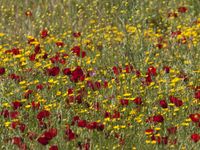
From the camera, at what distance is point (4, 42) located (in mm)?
6262

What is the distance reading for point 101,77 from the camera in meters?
4.93

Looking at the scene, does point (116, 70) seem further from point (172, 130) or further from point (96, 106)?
point (172, 130)

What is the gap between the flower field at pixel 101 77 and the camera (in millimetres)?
3713

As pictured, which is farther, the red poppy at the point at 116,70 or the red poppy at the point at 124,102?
the red poppy at the point at 116,70

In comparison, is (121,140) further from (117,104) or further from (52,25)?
(52,25)

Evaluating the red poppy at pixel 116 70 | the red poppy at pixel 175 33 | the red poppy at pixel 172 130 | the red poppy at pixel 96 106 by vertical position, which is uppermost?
the red poppy at pixel 175 33

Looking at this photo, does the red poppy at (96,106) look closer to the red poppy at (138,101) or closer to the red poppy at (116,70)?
the red poppy at (138,101)

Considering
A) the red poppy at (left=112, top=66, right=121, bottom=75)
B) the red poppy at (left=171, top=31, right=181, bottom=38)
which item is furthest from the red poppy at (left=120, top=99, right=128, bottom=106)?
the red poppy at (left=171, top=31, right=181, bottom=38)

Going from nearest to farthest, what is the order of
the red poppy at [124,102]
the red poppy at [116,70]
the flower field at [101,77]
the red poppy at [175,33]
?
1. the flower field at [101,77]
2. the red poppy at [124,102]
3. the red poppy at [116,70]
4. the red poppy at [175,33]

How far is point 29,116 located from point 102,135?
1.89 feet

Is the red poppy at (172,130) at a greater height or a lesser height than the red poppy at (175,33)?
lesser

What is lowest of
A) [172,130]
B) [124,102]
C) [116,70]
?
[172,130]

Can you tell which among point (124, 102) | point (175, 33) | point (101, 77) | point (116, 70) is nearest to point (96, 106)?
point (124, 102)

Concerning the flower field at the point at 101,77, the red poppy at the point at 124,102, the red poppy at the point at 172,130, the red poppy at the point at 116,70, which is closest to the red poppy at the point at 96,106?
the flower field at the point at 101,77
